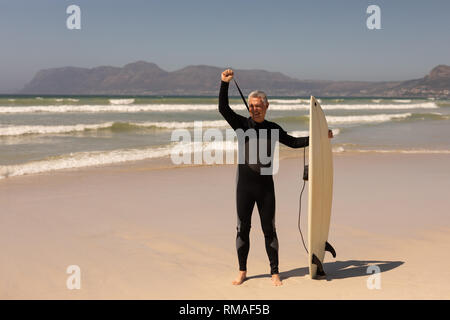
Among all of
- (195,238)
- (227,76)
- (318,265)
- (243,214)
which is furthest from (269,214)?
(195,238)

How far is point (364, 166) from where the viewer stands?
373 inches

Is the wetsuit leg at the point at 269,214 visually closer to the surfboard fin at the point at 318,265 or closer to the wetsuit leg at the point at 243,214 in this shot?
the wetsuit leg at the point at 243,214

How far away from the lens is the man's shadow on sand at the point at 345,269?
3801 mm

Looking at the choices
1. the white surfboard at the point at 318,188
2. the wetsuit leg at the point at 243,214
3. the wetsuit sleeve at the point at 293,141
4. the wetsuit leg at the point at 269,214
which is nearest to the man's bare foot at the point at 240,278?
the wetsuit leg at the point at 243,214

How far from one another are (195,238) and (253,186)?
1512 millimetres

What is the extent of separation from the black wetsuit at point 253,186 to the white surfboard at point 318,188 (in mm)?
137

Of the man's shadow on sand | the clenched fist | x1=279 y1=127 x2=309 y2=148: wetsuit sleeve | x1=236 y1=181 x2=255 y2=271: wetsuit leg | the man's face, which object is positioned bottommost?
the man's shadow on sand

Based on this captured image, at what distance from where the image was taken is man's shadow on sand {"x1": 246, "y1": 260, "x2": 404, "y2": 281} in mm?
3801

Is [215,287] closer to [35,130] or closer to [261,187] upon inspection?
[261,187]

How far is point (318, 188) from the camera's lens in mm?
3676

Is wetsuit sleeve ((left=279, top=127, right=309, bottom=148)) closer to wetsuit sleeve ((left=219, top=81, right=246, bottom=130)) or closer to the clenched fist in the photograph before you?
wetsuit sleeve ((left=219, top=81, right=246, bottom=130))

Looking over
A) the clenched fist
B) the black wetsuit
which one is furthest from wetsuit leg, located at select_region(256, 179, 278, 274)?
the clenched fist

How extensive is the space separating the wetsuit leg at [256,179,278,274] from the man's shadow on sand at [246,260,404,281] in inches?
9.9
